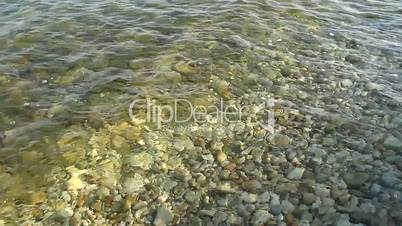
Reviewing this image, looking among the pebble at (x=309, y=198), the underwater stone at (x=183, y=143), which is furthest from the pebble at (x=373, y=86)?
the underwater stone at (x=183, y=143)

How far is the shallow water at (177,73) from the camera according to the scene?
345 inches

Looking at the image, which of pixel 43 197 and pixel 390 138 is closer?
pixel 43 197

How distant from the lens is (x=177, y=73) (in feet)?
38.1

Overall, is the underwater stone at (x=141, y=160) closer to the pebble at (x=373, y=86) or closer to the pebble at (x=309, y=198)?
the pebble at (x=309, y=198)

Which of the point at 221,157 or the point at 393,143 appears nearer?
the point at 221,157

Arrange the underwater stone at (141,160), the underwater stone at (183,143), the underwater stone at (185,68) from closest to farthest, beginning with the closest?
1. the underwater stone at (141,160)
2. the underwater stone at (183,143)
3. the underwater stone at (185,68)

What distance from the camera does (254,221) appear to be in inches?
285

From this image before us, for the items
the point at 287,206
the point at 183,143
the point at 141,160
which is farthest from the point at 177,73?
the point at 287,206

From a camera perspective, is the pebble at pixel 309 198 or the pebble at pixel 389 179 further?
the pebble at pixel 389 179

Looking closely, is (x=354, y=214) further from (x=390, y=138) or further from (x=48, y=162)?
(x=48, y=162)

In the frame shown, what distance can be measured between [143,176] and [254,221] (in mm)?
2374

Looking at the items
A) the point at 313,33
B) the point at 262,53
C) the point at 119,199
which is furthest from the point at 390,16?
the point at 119,199

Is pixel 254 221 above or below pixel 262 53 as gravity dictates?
below

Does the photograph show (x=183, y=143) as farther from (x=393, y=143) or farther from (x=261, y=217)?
(x=393, y=143)
